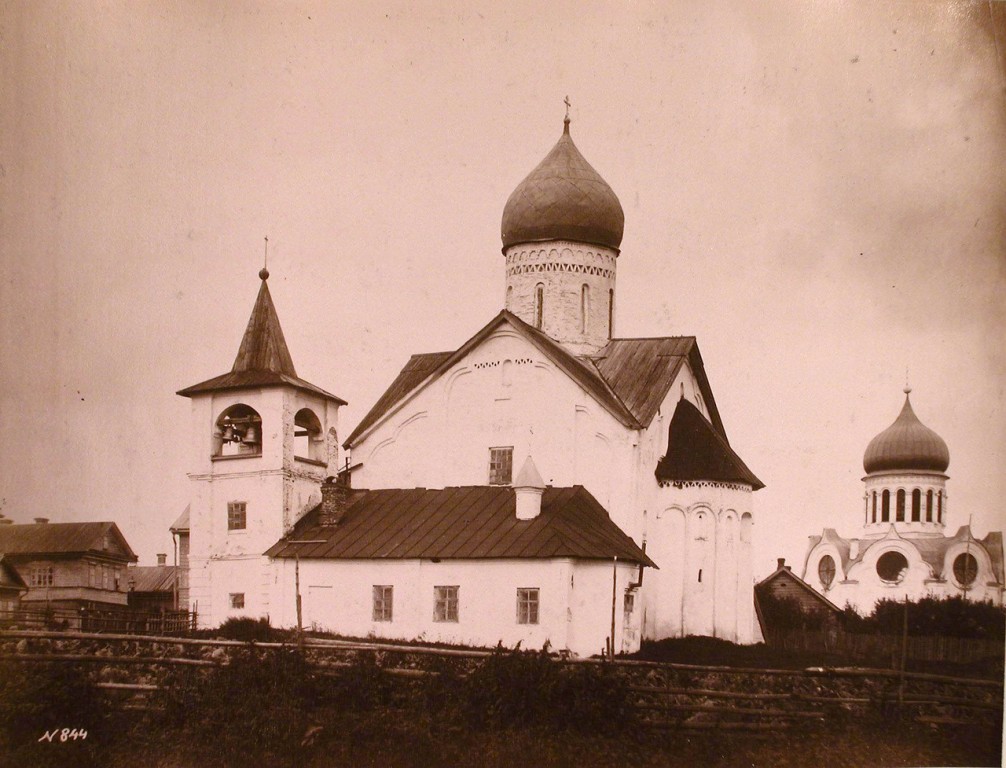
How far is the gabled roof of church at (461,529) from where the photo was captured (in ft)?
Result: 49.2

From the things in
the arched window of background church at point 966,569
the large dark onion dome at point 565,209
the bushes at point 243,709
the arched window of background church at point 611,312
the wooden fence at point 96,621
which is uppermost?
the large dark onion dome at point 565,209

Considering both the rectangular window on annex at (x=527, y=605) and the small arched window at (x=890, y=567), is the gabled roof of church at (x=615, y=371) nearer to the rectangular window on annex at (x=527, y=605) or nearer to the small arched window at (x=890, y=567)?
the rectangular window on annex at (x=527, y=605)

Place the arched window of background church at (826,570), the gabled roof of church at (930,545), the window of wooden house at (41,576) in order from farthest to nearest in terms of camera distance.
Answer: the arched window of background church at (826,570) → the gabled roof of church at (930,545) → the window of wooden house at (41,576)

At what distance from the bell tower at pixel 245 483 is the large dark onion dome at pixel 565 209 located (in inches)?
145

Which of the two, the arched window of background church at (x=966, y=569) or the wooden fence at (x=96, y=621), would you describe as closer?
the wooden fence at (x=96, y=621)

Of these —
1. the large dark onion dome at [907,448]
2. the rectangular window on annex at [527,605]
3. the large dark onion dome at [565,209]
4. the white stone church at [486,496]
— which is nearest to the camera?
the large dark onion dome at [907,448]

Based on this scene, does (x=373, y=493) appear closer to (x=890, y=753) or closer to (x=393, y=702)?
(x=393, y=702)

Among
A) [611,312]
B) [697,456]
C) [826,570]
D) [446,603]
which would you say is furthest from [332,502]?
[826,570]

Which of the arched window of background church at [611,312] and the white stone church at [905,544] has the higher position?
the arched window of background church at [611,312]

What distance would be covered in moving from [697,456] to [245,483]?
5.22m

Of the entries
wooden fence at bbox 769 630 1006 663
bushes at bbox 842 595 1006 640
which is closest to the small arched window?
wooden fence at bbox 769 630 1006 663

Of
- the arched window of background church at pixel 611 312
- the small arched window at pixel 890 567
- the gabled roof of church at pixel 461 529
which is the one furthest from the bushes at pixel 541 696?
the small arched window at pixel 890 567

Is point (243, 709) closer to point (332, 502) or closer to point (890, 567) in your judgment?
point (332, 502)

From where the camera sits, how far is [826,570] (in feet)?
64.6
